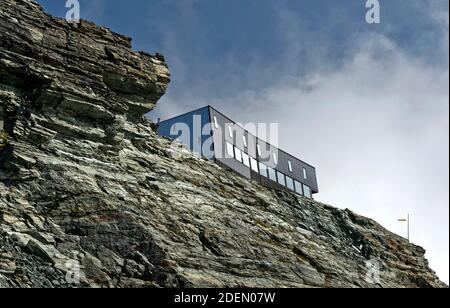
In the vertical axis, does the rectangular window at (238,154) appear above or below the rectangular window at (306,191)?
below

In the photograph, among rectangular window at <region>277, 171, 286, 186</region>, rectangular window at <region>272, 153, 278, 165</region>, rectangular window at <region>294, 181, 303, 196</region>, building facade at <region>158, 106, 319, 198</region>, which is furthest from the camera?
rectangular window at <region>294, 181, 303, 196</region>

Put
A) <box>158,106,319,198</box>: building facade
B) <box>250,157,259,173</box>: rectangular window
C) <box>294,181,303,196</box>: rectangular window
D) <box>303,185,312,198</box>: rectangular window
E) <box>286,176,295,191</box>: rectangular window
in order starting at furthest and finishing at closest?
<box>303,185,312,198</box>: rectangular window
<box>294,181,303,196</box>: rectangular window
<box>286,176,295,191</box>: rectangular window
<box>250,157,259,173</box>: rectangular window
<box>158,106,319,198</box>: building facade

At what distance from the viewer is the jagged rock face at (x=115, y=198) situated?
26.2 metres

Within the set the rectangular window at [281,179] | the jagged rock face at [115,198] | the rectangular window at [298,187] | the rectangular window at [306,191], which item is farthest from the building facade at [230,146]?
the jagged rock face at [115,198]

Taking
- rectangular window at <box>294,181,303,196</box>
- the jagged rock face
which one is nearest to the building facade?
rectangular window at <box>294,181,303,196</box>

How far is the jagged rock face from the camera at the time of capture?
26219 mm

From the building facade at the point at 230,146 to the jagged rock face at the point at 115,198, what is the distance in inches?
705

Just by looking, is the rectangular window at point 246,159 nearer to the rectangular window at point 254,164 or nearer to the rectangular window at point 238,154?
the rectangular window at point 254,164

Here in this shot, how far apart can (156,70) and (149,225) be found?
41.1ft

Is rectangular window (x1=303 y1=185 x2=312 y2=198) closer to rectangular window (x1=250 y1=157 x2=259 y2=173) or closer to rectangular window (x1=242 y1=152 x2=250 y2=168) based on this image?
rectangular window (x1=250 y1=157 x2=259 y2=173)

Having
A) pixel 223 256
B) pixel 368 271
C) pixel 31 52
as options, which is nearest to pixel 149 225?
pixel 223 256

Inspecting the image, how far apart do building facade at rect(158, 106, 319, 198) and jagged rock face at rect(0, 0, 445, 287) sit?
705 inches
